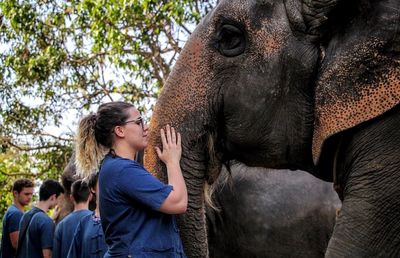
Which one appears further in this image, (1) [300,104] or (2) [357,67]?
(1) [300,104]

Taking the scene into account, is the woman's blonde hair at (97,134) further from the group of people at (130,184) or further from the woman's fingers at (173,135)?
the woman's fingers at (173,135)

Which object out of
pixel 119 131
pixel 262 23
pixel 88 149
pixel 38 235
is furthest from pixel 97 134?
pixel 38 235

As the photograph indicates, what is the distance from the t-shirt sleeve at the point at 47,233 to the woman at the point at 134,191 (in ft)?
11.6

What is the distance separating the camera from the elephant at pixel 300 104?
3.67 m

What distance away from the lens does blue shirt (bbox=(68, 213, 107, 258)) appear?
19.5 feet

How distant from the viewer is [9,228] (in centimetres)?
895

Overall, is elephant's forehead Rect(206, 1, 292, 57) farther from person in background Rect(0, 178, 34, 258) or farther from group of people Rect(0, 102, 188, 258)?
person in background Rect(0, 178, 34, 258)

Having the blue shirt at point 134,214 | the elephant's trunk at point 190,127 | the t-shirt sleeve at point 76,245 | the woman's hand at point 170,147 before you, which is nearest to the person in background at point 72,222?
the t-shirt sleeve at point 76,245

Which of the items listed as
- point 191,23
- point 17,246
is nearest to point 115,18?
point 191,23

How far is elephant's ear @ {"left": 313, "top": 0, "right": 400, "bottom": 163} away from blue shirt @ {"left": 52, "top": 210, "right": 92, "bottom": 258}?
10.9 ft

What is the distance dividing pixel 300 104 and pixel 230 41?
413 mm

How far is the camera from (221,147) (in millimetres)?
4270

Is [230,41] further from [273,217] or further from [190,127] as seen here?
[273,217]

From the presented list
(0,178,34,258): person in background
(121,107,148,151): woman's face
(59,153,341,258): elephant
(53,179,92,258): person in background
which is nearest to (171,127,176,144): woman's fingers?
(121,107,148,151): woman's face
